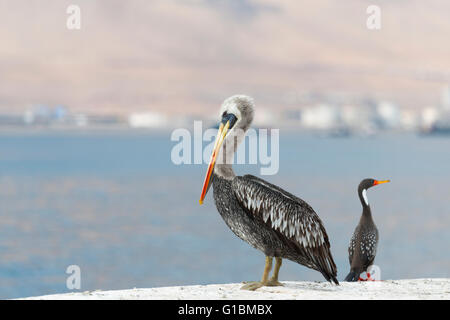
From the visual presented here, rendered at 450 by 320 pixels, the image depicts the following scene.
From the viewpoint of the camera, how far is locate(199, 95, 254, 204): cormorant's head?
7.92 meters

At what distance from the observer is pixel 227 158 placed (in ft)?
26.0

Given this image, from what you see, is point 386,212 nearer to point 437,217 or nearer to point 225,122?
point 437,217

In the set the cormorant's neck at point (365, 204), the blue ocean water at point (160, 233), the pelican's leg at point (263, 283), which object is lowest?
the blue ocean water at point (160, 233)

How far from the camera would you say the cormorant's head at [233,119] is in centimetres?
792

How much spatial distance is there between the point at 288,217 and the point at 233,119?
1.35 m

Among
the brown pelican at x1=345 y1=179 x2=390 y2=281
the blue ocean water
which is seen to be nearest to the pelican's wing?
the brown pelican at x1=345 y1=179 x2=390 y2=281

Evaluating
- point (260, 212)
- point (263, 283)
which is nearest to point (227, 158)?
point (260, 212)

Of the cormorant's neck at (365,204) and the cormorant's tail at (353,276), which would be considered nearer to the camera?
the cormorant's tail at (353,276)

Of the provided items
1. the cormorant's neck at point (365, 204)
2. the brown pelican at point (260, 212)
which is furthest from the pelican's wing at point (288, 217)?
the cormorant's neck at point (365, 204)

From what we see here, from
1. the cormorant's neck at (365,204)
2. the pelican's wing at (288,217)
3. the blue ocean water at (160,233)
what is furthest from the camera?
the blue ocean water at (160,233)

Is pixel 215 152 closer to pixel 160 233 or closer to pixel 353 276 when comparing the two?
pixel 353 276

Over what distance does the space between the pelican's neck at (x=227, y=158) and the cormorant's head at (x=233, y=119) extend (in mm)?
43

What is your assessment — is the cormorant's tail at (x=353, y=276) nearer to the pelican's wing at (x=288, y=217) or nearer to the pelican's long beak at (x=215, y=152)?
the pelican's wing at (x=288, y=217)
